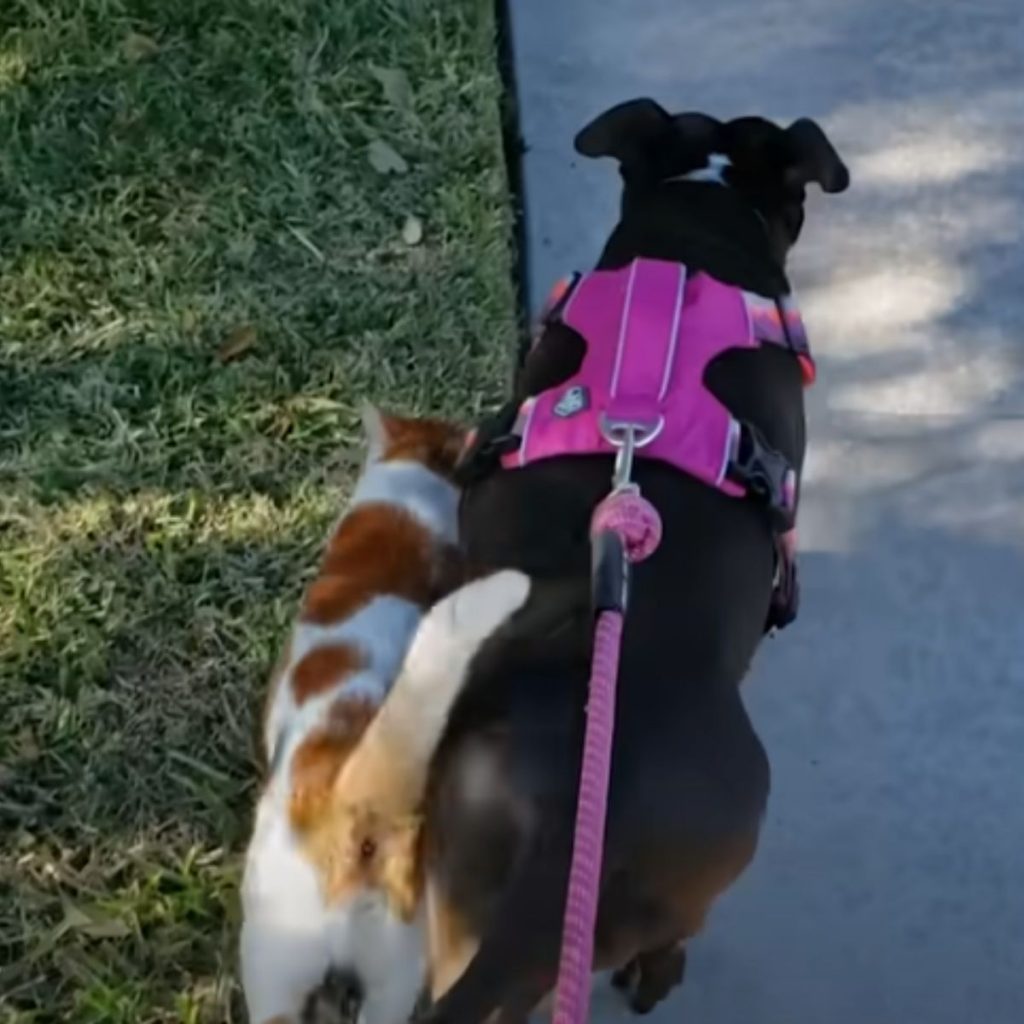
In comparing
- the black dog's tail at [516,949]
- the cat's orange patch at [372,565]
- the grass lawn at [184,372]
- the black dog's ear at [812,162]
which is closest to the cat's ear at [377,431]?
the cat's orange patch at [372,565]

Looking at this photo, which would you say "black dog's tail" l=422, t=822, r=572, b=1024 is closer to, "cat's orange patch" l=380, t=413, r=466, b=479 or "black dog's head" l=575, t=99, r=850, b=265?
"cat's orange patch" l=380, t=413, r=466, b=479

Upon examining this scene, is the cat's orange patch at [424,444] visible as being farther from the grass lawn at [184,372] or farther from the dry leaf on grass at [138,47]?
the dry leaf on grass at [138,47]

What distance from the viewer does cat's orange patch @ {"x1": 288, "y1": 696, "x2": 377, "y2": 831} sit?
8.35 feet

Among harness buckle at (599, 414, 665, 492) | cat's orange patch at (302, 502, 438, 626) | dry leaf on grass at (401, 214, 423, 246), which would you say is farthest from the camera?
dry leaf on grass at (401, 214, 423, 246)

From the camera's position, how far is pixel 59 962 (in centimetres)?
286

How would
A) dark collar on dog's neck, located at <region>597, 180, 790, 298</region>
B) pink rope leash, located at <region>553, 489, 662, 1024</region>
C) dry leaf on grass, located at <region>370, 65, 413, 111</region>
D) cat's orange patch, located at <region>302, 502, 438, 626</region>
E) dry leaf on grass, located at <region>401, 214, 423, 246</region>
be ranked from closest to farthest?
pink rope leash, located at <region>553, 489, 662, 1024</region> < cat's orange patch, located at <region>302, 502, 438, 626</region> < dark collar on dog's neck, located at <region>597, 180, 790, 298</region> < dry leaf on grass, located at <region>401, 214, 423, 246</region> < dry leaf on grass, located at <region>370, 65, 413, 111</region>

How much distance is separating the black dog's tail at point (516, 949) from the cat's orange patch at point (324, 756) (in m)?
0.45

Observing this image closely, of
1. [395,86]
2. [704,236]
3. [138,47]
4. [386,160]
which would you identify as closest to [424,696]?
[704,236]

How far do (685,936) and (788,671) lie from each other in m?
0.91

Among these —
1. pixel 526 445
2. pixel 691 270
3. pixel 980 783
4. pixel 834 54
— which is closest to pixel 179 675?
pixel 526 445

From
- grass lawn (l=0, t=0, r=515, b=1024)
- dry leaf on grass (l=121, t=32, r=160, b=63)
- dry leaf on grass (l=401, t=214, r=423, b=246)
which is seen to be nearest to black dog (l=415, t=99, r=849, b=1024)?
grass lawn (l=0, t=0, r=515, b=1024)

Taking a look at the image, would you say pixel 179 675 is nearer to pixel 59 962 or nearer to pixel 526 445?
pixel 59 962

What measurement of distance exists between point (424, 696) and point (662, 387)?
24.7 inches

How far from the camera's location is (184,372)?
3.56m
